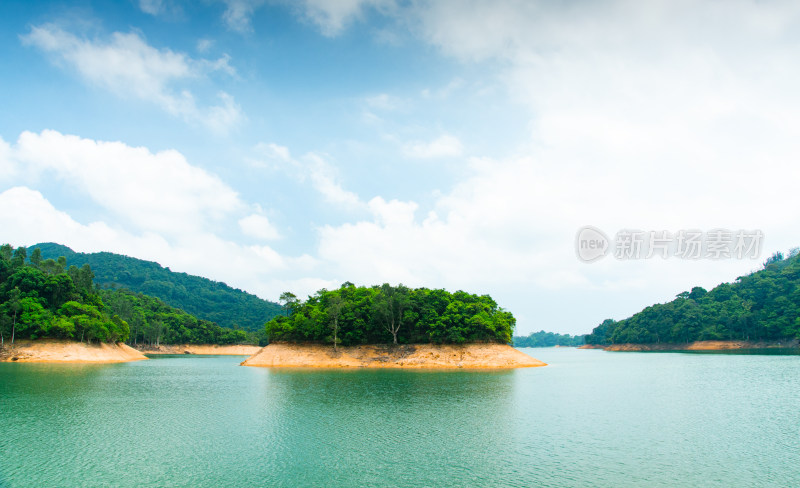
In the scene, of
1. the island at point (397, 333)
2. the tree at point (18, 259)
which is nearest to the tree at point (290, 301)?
the island at point (397, 333)

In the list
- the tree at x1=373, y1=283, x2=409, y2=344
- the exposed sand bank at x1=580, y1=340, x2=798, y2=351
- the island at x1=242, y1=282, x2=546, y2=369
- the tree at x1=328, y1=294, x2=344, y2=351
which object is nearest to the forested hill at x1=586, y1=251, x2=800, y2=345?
the exposed sand bank at x1=580, y1=340, x2=798, y2=351

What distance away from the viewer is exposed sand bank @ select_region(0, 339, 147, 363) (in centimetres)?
6912

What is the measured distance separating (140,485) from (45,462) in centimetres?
552

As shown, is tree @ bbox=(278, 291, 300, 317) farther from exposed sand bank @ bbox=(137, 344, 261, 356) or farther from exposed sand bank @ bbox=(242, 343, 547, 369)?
exposed sand bank @ bbox=(137, 344, 261, 356)

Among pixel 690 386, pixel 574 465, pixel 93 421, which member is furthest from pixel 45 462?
pixel 690 386

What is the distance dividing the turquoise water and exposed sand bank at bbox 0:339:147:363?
38.7 meters

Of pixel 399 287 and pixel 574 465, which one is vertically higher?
pixel 399 287

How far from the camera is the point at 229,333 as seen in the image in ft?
483

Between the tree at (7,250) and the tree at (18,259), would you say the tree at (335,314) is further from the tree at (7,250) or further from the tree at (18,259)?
the tree at (7,250)

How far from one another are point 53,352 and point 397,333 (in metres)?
56.2

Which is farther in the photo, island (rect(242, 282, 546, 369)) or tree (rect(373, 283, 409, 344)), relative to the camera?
tree (rect(373, 283, 409, 344))

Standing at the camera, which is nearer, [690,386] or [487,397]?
[487,397]

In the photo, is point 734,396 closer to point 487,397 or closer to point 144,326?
point 487,397

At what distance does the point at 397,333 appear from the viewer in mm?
71500
